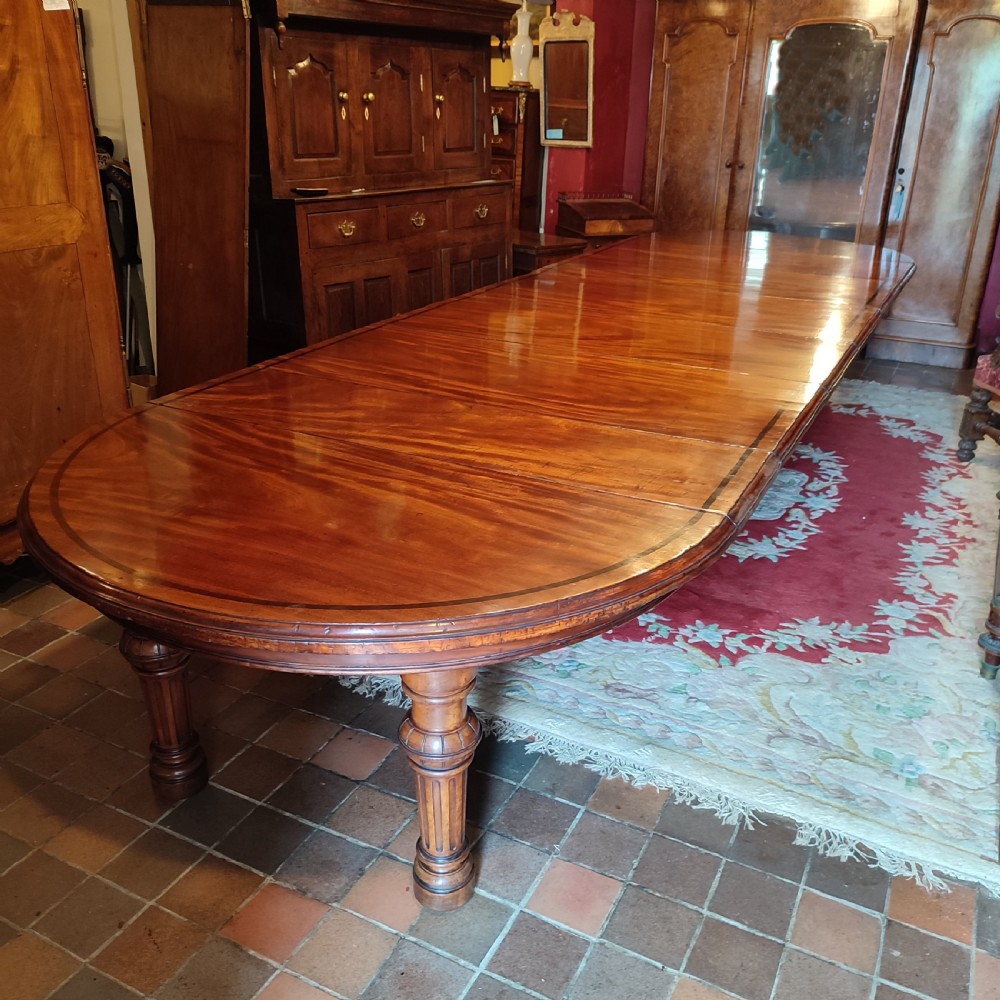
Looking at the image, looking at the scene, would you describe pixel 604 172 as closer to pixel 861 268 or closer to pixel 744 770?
pixel 861 268

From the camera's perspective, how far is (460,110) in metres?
3.99

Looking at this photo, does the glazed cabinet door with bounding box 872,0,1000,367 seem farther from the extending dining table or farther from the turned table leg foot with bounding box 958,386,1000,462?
the extending dining table

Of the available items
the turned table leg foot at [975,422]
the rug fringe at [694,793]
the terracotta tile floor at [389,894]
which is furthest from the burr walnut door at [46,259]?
the turned table leg foot at [975,422]

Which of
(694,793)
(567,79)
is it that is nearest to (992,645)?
(694,793)

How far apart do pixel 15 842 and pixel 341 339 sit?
133 centimetres

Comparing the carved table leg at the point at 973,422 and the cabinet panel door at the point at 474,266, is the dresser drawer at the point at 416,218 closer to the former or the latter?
the cabinet panel door at the point at 474,266

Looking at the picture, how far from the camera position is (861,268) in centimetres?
334

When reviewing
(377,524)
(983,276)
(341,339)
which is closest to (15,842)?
(377,524)

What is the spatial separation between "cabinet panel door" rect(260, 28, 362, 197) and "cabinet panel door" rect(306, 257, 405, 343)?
319 mm

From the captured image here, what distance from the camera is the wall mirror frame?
4664 millimetres

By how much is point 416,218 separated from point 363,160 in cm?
32

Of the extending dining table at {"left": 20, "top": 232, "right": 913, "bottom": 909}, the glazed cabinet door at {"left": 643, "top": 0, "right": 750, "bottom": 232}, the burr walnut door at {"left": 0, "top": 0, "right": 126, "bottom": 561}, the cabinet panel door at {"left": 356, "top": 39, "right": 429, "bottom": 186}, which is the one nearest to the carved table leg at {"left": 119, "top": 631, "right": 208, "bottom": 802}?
the extending dining table at {"left": 20, "top": 232, "right": 913, "bottom": 909}

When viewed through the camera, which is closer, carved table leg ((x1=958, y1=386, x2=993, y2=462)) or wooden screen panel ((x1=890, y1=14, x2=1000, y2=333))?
carved table leg ((x1=958, y1=386, x2=993, y2=462))

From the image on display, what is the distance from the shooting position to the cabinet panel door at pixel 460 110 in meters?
3.86
